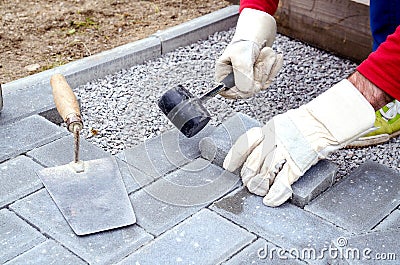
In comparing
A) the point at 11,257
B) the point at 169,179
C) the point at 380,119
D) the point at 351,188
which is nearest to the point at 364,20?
the point at 380,119

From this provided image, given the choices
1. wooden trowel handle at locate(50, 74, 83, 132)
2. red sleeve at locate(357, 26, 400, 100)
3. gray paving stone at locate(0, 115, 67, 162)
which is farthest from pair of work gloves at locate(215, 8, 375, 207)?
gray paving stone at locate(0, 115, 67, 162)

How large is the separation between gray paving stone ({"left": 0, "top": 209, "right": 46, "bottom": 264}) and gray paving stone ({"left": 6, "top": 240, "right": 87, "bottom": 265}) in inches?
1.3

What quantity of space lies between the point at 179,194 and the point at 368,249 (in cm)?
86

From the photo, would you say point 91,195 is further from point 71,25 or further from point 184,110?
point 71,25

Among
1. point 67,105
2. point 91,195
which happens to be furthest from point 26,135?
point 91,195

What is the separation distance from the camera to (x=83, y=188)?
2648 millimetres

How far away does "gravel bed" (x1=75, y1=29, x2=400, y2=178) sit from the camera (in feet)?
10.7

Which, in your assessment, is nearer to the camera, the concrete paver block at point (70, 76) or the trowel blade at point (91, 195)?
the trowel blade at point (91, 195)

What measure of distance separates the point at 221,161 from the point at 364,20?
5.91 ft

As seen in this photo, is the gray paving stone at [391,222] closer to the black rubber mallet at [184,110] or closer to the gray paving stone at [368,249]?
the gray paving stone at [368,249]

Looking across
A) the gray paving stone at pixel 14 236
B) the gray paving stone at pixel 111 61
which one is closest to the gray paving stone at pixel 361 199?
the gray paving stone at pixel 14 236

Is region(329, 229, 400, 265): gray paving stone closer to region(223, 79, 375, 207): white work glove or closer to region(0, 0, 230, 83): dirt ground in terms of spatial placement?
region(223, 79, 375, 207): white work glove

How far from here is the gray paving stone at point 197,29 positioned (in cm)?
420

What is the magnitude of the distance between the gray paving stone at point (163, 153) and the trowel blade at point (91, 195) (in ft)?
0.43
